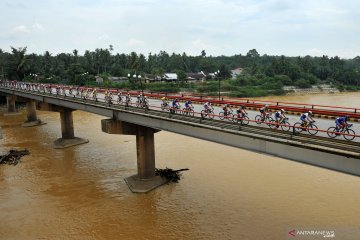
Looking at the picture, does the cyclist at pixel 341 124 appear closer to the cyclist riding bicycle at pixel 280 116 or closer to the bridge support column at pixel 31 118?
the cyclist riding bicycle at pixel 280 116

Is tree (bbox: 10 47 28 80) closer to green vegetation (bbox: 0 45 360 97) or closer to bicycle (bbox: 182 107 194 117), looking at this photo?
green vegetation (bbox: 0 45 360 97)

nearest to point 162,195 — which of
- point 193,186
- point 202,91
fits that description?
point 193,186

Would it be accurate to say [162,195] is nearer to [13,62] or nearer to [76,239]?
[76,239]

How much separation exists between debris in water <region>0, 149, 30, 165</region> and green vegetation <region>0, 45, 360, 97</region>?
39.8 meters

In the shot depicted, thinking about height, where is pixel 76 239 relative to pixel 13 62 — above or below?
below

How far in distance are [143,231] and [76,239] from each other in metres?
3.47

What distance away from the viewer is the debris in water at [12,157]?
3135 cm

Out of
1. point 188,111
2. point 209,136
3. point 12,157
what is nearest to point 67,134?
point 12,157

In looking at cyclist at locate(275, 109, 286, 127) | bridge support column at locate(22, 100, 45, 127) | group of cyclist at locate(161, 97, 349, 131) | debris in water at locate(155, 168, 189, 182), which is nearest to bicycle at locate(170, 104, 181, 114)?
group of cyclist at locate(161, 97, 349, 131)

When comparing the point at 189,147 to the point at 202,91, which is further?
the point at 202,91

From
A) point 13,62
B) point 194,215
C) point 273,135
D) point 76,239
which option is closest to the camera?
point 273,135

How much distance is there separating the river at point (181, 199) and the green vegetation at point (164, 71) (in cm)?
4815

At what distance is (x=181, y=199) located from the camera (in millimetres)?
21797

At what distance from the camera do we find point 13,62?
84938 mm
